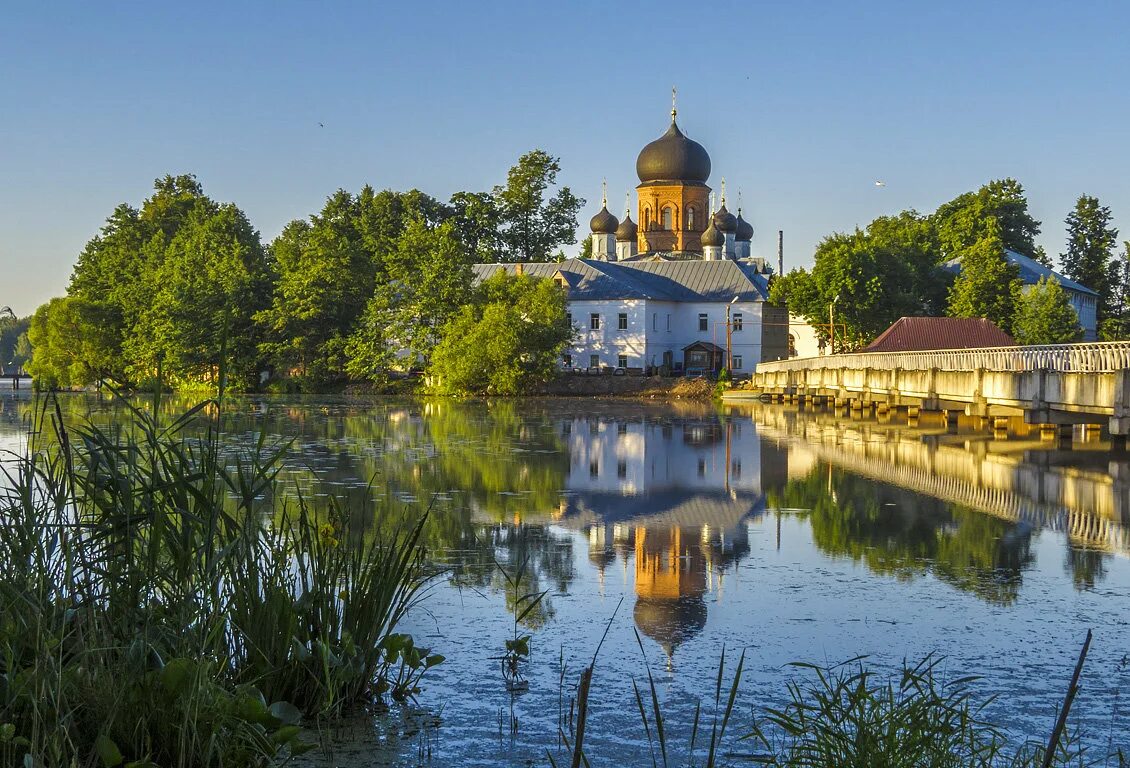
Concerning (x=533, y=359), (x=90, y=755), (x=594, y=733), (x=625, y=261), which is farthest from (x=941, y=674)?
(x=625, y=261)

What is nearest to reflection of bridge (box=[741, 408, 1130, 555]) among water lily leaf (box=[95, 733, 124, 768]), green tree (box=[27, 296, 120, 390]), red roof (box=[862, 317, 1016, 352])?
water lily leaf (box=[95, 733, 124, 768])

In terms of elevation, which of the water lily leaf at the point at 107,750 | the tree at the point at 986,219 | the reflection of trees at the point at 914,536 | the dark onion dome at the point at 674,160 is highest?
the dark onion dome at the point at 674,160

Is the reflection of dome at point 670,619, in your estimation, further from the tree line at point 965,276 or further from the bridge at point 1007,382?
the tree line at point 965,276

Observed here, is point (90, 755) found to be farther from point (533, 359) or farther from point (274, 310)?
point (274, 310)

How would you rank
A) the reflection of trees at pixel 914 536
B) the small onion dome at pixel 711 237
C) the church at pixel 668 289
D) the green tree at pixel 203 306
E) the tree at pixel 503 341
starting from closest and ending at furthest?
the reflection of trees at pixel 914 536, the tree at pixel 503 341, the green tree at pixel 203 306, the church at pixel 668 289, the small onion dome at pixel 711 237

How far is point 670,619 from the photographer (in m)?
9.59

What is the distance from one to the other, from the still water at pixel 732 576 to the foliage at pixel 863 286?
157ft

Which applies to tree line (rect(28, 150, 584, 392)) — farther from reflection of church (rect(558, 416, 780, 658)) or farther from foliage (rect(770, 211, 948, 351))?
reflection of church (rect(558, 416, 780, 658))

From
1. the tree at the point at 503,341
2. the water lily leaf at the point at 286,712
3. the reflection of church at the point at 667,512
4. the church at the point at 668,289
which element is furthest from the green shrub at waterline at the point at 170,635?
the church at the point at 668,289

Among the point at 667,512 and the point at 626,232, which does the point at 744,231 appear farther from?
the point at 667,512

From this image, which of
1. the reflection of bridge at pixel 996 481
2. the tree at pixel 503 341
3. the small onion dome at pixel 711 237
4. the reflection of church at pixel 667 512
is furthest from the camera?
the small onion dome at pixel 711 237

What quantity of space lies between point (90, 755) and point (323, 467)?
17.0 metres

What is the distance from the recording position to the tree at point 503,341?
6750cm

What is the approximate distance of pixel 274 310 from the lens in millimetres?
74812
